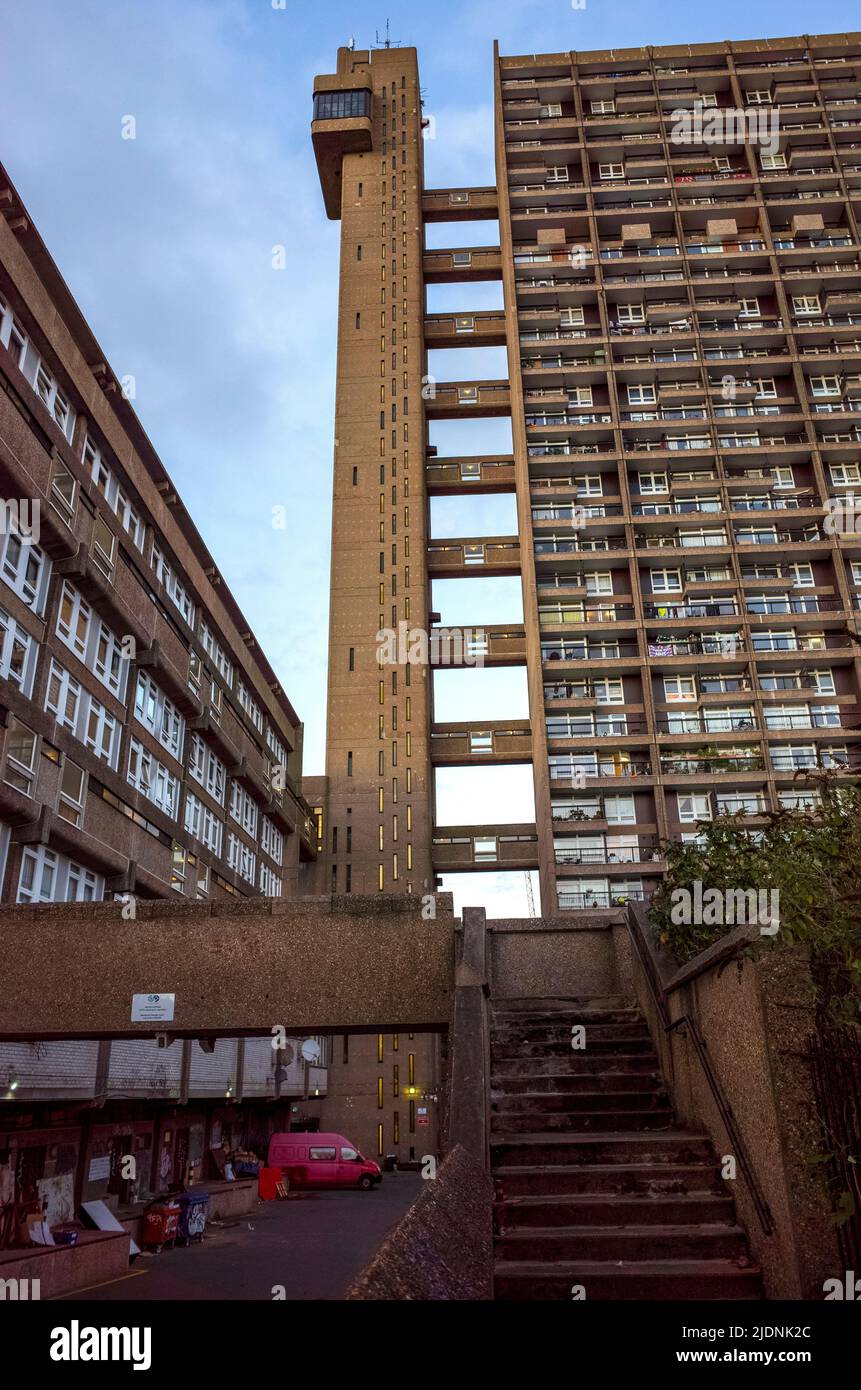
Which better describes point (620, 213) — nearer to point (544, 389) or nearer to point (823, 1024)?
point (544, 389)

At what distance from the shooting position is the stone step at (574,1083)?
8.69 meters

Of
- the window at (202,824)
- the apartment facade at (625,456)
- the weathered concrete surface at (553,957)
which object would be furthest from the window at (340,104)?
the weathered concrete surface at (553,957)

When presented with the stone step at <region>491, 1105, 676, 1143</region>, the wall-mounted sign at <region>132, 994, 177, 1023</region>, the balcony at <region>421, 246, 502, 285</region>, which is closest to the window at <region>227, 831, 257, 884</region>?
the wall-mounted sign at <region>132, 994, 177, 1023</region>

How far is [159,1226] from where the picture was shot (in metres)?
21.8

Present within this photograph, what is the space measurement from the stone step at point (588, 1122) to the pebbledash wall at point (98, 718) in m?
14.6

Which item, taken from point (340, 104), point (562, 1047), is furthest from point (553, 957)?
point (340, 104)

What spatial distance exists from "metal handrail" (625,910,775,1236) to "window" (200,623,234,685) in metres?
31.5

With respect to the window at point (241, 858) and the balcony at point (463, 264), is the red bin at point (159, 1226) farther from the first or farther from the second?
the balcony at point (463, 264)

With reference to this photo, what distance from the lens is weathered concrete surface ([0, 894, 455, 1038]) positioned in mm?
12109

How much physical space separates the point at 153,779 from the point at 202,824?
600cm

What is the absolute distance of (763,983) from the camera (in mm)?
5773

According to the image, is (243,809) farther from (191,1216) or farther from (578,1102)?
(578,1102)

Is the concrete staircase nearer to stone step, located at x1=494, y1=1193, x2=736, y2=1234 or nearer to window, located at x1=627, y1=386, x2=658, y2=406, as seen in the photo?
stone step, located at x1=494, y1=1193, x2=736, y2=1234

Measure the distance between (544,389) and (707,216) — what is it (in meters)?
14.3
